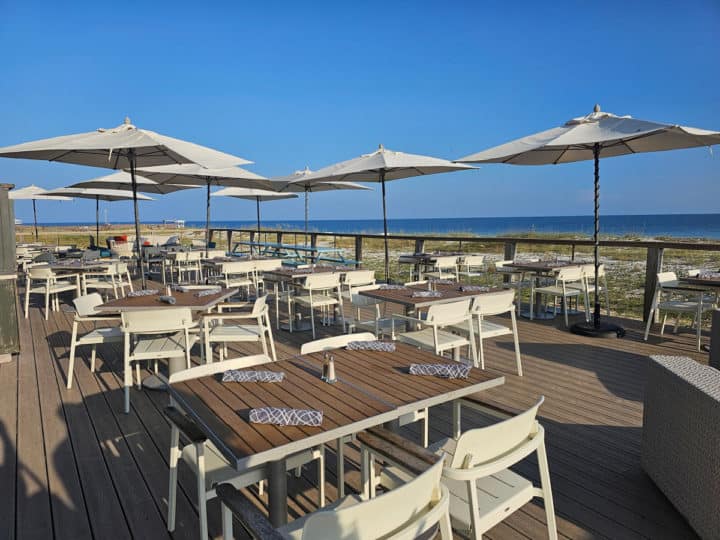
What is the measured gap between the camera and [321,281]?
17.4 ft

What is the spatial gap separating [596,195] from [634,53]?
34212mm

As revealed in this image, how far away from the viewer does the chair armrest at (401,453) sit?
1.32 metres

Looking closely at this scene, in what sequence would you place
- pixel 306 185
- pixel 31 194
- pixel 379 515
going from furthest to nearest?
1. pixel 31 194
2. pixel 306 185
3. pixel 379 515

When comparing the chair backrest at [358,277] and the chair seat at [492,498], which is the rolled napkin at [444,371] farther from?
the chair backrest at [358,277]

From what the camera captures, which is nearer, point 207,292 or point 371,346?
point 371,346

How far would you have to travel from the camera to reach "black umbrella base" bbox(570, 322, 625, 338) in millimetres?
5312

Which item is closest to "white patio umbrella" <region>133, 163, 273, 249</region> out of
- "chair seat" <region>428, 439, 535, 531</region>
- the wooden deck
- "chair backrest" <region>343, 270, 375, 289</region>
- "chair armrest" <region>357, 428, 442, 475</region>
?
"chair backrest" <region>343, 270, 375, 289</region>

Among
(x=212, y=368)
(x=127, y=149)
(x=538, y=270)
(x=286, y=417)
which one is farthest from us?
(x=538, y=270)

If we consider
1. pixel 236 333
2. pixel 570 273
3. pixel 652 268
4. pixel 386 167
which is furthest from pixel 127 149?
pixel 652 268

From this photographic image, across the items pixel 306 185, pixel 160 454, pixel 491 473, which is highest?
pixel 306 185

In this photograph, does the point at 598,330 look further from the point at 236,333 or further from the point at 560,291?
the point at 236,333

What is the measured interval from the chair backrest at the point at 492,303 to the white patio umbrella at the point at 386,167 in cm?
292

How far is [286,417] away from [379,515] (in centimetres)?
55

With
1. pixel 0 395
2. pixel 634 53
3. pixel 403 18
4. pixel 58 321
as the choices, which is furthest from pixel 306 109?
pixel 0 395
